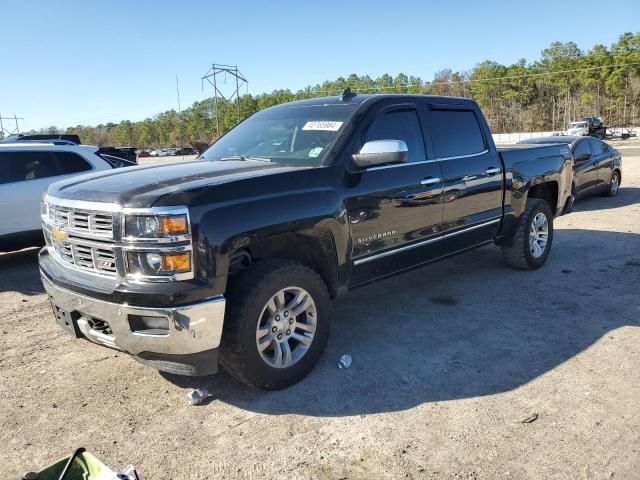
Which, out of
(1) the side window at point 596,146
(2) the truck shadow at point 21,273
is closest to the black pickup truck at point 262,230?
(2) the truck shadow at point 21,273

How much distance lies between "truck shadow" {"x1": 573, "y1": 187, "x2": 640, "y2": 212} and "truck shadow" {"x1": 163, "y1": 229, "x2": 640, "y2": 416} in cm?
474

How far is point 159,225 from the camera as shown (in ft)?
9.29

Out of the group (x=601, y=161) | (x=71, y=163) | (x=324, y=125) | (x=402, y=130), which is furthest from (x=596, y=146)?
(x=71, y=163)

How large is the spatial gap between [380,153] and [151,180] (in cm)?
159

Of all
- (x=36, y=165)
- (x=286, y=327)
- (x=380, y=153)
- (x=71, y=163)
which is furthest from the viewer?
(x=71, y=163)

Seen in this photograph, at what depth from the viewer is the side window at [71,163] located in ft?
24.9

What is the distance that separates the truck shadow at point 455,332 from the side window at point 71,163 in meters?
4.90

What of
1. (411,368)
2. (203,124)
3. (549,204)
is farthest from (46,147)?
(203,124)

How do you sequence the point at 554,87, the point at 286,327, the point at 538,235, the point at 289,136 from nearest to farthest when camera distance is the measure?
1. the point at 286,327
2. the point at 289,136
3. the point at 538,235
4. the point at 554,87

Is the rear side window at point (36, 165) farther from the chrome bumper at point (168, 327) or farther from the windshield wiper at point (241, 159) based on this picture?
the chrome bumper at point (168, 327)

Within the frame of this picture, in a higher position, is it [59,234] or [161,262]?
[59,234]

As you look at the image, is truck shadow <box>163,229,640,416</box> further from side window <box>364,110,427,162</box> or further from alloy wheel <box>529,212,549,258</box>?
side window <box>364,110,427,162</box>

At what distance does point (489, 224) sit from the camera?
5.36 metres

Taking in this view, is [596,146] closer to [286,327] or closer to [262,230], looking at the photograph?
[286,327]
